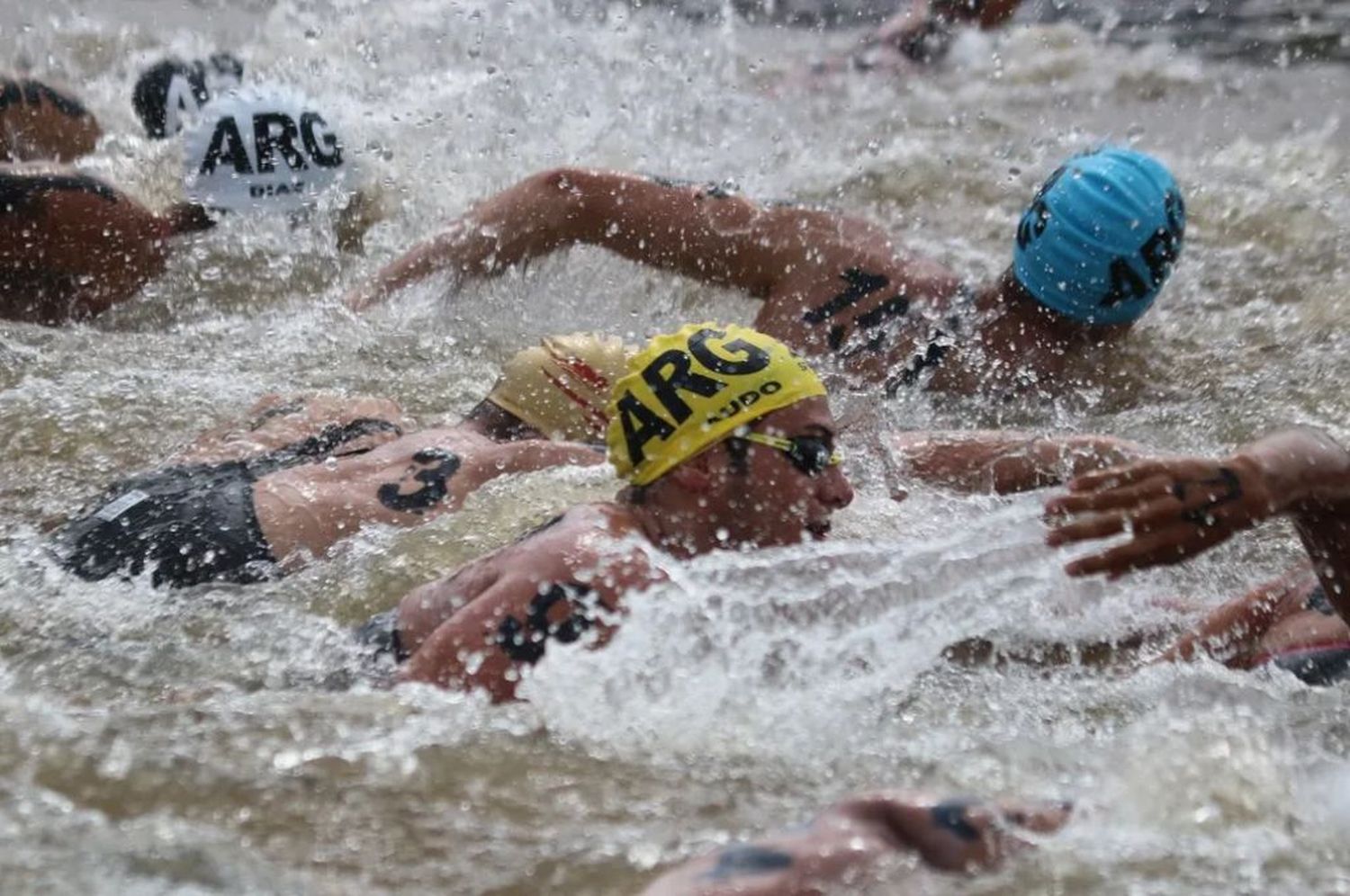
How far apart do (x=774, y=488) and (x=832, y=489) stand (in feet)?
0.46

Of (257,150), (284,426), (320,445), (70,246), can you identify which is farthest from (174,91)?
(320,445)

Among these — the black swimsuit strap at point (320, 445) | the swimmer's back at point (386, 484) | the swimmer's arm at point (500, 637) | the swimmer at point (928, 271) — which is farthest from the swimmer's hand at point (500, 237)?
the swimmer's arm at point (500, 637)

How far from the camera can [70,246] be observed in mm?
5879

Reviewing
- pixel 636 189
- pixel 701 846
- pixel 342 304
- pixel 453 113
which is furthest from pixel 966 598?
pixel 453 113

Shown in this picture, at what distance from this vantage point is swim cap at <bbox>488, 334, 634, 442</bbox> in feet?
16.4

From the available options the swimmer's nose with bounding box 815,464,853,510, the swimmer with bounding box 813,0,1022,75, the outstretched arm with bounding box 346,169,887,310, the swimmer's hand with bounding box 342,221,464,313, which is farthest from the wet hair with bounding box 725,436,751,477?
the swimmer with bounding box 813,0,1022,75

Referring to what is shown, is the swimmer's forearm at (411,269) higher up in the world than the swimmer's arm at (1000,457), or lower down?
higher up

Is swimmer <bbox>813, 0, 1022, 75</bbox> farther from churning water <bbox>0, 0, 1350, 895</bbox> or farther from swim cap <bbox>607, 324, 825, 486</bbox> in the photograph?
swim cap <bbox>607, 324, 825, 486</bbox>

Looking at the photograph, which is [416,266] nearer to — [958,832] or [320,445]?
[320,445]

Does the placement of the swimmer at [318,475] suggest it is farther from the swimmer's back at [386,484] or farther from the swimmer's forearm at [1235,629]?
the swimmer's forearm at [1235,629]

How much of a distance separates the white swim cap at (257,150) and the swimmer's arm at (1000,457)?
10.6ft

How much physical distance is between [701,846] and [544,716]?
61cm

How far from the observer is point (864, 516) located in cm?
446

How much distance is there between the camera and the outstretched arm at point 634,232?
5301 millimetres
